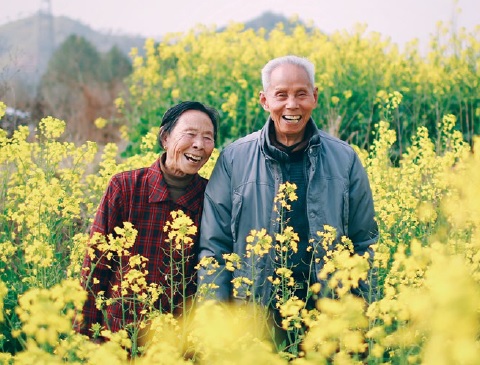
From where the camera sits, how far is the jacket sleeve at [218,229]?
3406 millimetres

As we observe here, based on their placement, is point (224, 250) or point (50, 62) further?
point (50, 62)

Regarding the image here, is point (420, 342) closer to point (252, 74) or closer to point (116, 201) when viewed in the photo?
point (116, 201)

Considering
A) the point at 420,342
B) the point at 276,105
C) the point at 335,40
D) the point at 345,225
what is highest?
the point at 335,40

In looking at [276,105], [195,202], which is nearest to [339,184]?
[276,105]

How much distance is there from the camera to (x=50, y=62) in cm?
2433

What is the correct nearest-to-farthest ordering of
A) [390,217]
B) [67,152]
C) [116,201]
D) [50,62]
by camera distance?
[116,201] < [390,217] < [67,152] < [50,62]

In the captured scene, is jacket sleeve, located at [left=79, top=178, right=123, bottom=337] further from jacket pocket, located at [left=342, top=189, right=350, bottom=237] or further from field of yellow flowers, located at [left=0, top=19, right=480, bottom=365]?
jacket pocket, located at [left=342, top=189, right=350, bottom=237]

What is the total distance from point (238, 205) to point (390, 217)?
3.41 ft

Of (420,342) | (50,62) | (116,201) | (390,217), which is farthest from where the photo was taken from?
(50,62)

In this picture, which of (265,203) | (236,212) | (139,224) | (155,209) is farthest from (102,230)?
(265,203)

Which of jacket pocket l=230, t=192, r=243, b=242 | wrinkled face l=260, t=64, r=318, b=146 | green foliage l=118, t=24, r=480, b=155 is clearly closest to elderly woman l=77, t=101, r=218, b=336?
jacket pocket l=230, t=192, r=243, b=242

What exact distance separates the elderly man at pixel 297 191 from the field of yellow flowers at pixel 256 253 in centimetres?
13

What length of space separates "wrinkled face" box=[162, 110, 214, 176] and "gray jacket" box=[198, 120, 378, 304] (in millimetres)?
190

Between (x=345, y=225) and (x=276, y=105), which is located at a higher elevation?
(x=276, y=105)
